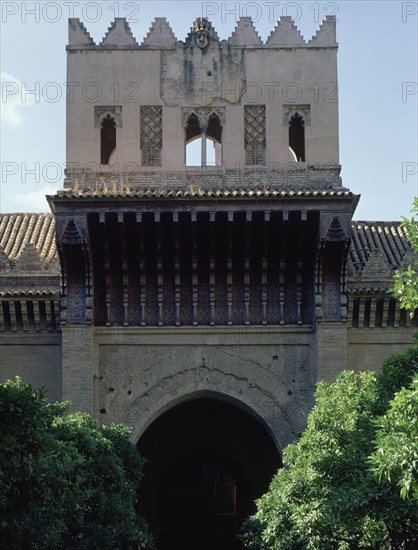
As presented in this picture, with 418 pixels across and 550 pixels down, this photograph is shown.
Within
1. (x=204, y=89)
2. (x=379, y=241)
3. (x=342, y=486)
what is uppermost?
(x=204, y=89)

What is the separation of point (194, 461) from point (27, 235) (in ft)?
20.3

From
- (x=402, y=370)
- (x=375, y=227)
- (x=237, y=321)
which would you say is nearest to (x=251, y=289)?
(x=237, y=321)

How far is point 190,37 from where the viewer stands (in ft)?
78.8

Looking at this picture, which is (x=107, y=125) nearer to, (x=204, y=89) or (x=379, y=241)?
(x=204, y=89)

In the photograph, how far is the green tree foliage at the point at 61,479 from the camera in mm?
14945

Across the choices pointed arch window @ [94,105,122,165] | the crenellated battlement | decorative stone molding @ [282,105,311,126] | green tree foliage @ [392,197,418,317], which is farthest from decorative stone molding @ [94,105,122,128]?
green tree foliage @ [392,197,418,317]

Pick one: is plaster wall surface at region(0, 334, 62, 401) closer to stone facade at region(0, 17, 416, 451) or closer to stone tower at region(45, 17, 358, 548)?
stone facade at region(0, 17, 416, 451)

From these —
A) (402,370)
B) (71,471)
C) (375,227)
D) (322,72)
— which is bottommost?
(71,471)

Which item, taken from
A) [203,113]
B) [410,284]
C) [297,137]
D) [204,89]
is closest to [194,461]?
[297,137]

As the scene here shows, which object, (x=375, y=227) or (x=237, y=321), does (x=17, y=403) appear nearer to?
(x=237, y=321)

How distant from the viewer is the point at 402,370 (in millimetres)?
17516

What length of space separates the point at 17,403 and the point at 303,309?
8930 mm

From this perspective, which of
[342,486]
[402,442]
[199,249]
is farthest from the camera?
[199,249]

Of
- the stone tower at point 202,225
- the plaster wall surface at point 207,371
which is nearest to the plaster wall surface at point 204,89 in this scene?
the stone tower at point 202,225
